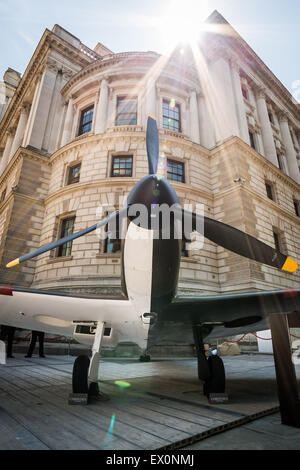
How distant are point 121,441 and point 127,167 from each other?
15384mm

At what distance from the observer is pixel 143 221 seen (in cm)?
282

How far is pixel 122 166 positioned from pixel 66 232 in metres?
5.85

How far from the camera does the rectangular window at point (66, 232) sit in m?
14.6

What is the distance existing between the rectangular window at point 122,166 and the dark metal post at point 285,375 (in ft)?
46.5

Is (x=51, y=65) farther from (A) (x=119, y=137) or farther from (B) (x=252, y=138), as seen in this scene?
(B) (x=252, y=138)

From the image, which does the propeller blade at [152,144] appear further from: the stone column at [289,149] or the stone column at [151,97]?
the stone column at [289,149]

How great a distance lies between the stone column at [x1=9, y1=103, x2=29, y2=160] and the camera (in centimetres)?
2309

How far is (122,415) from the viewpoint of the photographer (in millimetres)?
2732

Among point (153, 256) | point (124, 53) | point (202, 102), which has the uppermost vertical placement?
point (124, 53)

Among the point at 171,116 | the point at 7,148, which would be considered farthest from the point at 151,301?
the point at 7,148

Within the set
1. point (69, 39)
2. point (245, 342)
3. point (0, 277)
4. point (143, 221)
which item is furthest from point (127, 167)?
point (69, 39)

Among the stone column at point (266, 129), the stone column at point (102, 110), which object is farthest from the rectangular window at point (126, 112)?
the stone column at point (266, 129)

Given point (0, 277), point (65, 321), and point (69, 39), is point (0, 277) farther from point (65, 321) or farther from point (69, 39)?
point (69, 39)

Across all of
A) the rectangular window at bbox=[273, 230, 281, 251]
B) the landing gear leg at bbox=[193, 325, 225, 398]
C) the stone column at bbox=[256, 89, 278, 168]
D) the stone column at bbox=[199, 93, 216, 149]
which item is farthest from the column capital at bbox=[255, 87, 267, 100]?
the landing gear leg at bbox=[193, 325, 225, 398]
